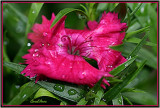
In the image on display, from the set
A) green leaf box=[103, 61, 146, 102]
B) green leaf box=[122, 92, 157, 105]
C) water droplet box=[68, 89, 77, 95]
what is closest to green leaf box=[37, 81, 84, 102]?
water droplet box=[68, 89, 77, 95]

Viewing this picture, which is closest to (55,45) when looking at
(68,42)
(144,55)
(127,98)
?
(68,42)

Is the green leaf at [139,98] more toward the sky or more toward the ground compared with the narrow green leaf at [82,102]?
more toward the ground

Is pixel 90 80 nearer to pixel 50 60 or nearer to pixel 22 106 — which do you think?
pixel 50 60

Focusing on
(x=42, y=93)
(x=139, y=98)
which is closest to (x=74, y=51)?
(x=42, y=93)

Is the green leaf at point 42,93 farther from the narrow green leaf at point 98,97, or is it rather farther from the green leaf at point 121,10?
the green leaf at point 121,10

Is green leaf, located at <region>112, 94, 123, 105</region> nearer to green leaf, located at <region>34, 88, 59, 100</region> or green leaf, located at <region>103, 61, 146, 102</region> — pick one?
green leaf, located at <region>103, 61, 146, 102</region>

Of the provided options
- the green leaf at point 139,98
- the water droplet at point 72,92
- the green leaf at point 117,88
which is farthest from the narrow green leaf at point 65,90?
the green leaf at point 139,98

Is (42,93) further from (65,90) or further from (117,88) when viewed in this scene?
(117,88)
